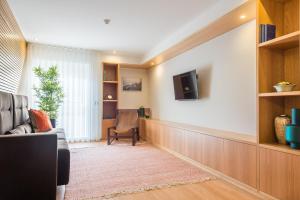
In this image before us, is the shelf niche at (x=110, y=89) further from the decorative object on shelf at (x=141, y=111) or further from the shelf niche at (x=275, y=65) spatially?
the shelf niche at (x=275, y=65)

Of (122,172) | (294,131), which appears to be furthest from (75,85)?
(294,131)

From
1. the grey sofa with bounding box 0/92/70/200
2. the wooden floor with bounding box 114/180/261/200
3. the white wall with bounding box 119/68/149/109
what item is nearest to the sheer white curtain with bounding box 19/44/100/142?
the white wall with bounding box 119/68/149/109

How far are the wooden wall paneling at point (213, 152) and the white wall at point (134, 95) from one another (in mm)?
3302

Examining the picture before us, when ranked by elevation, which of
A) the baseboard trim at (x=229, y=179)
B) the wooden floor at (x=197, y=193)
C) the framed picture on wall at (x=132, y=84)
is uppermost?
the framed picture on wall at (x=132, y=84)

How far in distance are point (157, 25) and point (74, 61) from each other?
2.61m

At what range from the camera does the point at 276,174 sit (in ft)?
6.52

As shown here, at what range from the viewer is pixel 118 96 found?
569cm

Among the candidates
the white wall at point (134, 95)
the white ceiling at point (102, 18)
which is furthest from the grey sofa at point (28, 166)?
the white wall at point (134, 95)

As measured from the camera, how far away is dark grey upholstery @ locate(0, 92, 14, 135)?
7.13 feet

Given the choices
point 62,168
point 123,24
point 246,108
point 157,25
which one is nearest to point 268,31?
point 246,108

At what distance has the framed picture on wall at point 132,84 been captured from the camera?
596 cm

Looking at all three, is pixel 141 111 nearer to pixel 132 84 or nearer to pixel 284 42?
pixel 132 84

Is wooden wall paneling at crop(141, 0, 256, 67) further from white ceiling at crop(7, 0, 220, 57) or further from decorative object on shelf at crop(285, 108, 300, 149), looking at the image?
decorative object on shelf at crop(285, 108, 300, 149)

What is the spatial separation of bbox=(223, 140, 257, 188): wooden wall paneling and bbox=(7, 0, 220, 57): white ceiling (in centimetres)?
191
